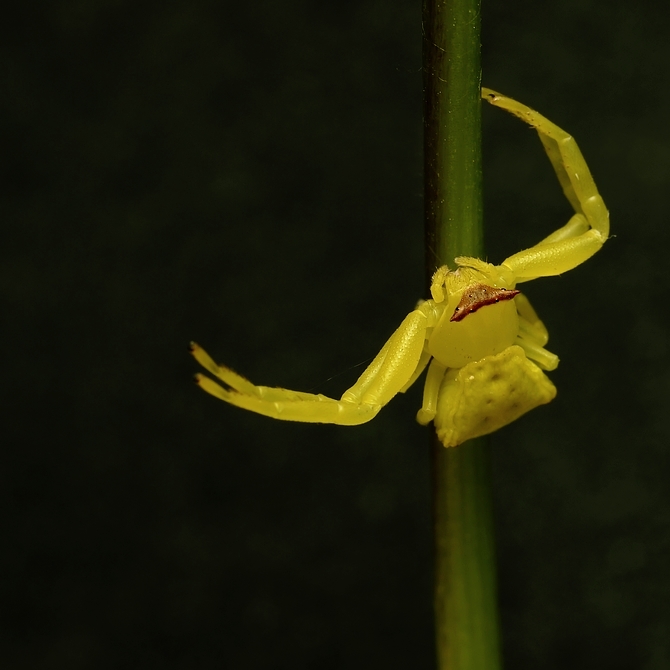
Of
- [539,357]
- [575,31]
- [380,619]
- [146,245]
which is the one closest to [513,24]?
[575,31]

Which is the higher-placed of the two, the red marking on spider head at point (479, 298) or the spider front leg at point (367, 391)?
the red marking on spider head at point (479, 298)

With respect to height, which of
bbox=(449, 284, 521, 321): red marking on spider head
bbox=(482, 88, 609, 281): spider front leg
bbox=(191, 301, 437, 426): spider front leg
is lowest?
bbox=(191, 301, 437, 426): spider front leg

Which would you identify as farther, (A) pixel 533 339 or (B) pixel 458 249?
(A) pixel 533 339

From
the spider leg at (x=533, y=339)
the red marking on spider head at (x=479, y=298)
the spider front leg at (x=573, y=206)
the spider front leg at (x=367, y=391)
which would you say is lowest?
the spider front leg at (x=367, y=391)

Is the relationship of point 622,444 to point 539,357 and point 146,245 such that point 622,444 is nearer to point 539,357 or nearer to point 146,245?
point 146,245

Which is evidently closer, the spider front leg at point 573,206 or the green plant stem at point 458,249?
the green plant stem at point 458,249
